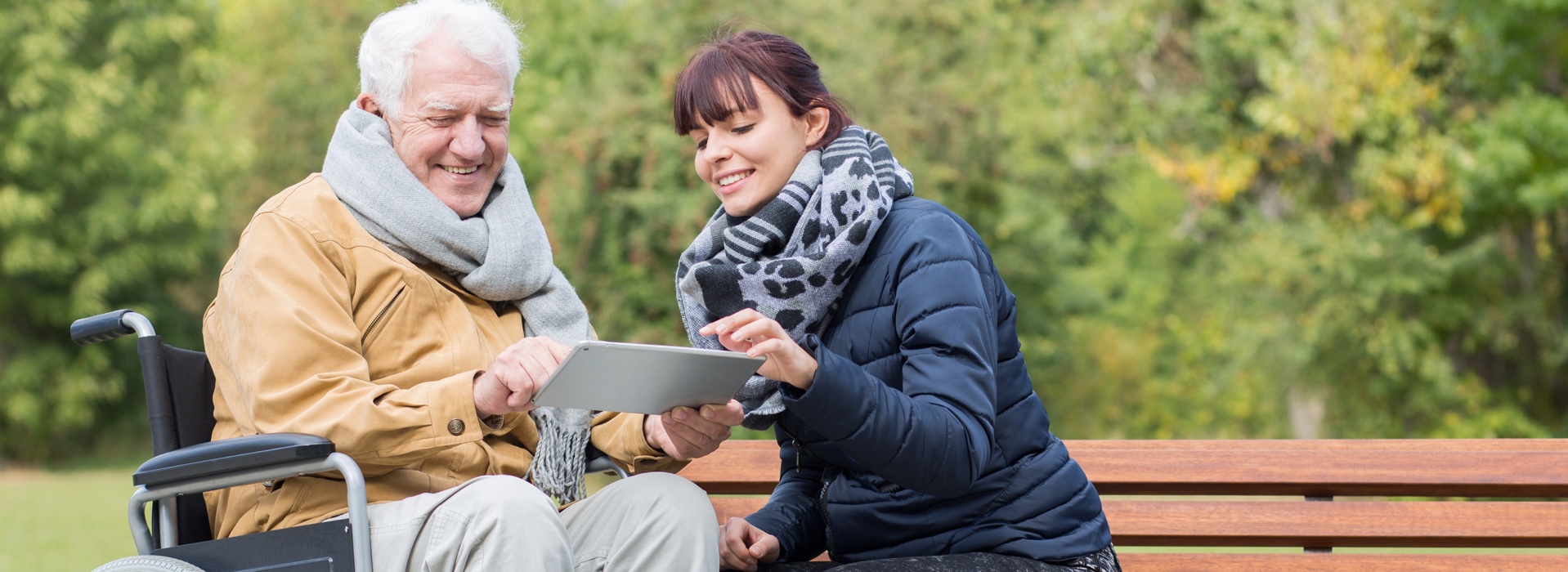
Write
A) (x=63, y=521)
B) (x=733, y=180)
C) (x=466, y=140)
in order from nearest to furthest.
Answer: (x=733, y=180), (x=466, y=140), (x=63, y=521)

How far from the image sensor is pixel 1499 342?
37.3ft

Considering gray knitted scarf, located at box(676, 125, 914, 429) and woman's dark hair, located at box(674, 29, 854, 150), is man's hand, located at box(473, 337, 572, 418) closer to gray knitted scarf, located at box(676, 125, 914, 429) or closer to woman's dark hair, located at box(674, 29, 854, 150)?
gray knitted scarf, located at box(676, 125, 914, 429)

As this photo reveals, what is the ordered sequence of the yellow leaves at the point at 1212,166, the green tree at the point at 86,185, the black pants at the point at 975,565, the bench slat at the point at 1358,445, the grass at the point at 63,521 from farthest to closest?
the green tree at the point at 86,185 → the yellow leaves at the point at 1212,166 → the grass at the point at 63,521 → the bench slat at the point at 1358,445 → the black pants at the point at 975,565

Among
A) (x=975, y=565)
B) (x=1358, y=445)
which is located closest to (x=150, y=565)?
(x=975, y=565)

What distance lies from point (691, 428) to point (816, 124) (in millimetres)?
586

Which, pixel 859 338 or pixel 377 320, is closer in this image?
pixel 859 338

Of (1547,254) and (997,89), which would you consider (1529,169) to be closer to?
(1547,254)

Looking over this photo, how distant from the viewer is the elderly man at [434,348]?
7.13 ft

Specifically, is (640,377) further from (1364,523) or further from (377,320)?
(1364,523)

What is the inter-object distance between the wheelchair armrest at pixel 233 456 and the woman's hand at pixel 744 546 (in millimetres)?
750

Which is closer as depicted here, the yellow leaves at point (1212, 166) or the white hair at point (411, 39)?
the white hair at point (411, 39)

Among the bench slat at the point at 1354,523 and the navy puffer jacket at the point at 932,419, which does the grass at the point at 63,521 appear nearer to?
the bench slat at the point at 1354,523

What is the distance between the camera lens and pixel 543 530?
207 cm

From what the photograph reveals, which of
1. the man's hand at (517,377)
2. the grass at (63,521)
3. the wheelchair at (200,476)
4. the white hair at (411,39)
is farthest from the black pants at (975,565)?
the grass at (63,521)
